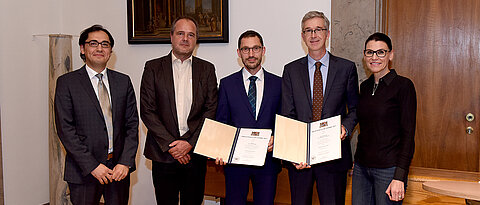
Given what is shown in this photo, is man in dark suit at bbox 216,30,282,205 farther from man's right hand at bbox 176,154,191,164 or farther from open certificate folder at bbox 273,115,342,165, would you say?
man's right hand at bbox 176,154,191,164

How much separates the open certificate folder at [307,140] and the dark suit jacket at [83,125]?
1018mm

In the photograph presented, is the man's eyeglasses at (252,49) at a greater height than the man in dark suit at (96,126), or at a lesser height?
greater

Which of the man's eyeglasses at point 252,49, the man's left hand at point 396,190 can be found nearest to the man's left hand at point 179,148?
the man's eyeglasses at point 252,49

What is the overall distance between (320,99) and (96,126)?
1468mm

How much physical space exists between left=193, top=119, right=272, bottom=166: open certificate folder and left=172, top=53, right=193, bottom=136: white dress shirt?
10.7 inches

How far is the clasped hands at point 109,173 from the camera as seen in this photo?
2549mm

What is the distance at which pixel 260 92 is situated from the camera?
287 centimetres

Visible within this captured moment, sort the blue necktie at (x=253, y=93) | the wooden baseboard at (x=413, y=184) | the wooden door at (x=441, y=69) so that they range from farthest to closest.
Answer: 1. the wooden door at (x=441, y=69)
2. the wooden baseboard at (x=413, y=184)
3. the blue necktie at (x=253, y=93)

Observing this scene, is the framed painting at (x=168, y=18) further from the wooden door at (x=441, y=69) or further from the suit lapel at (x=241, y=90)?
the wooden door at (x=441, y=69)

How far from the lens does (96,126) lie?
102 inches

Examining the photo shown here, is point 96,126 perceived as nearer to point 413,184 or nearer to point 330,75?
point 330,75

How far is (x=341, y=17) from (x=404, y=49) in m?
0.61

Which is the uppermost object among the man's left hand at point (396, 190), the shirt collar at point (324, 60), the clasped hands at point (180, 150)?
the shirt collar at point (324, 60)

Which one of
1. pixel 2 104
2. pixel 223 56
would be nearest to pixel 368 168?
pixel 223 56
